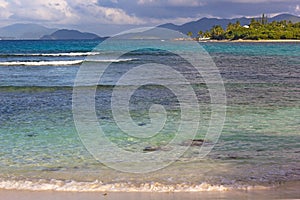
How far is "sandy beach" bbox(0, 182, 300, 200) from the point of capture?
21.8 feet

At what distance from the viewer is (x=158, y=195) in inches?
268

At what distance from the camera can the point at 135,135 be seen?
11.3m

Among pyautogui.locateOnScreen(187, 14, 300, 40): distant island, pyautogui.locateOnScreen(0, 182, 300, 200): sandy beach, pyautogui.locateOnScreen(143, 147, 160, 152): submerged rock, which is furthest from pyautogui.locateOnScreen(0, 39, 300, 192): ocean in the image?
pyautogui.locateOnScreen(187, 14, 300, 40): distant island

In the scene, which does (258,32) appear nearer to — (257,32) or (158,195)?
(257,32)

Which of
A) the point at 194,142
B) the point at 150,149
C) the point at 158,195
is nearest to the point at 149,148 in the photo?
the point at 150,149

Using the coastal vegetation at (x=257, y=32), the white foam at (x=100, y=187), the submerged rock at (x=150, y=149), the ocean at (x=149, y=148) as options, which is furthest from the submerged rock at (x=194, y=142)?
the coastal vegetation at (x=257, y=32)

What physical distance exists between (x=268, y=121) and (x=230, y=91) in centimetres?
773

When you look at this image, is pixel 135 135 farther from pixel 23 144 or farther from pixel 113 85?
pixel 113 85

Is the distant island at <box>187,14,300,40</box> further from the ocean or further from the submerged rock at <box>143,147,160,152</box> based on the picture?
the submerged rock at <box>143,147,160,152</box>

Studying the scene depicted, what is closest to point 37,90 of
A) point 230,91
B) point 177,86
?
point 177,86

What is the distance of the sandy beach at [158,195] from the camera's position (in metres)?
6.64

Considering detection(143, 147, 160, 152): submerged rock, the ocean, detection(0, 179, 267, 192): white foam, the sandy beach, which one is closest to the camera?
the sandy beach

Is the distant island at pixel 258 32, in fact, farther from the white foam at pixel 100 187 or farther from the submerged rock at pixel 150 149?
the white foam at pixel 100 187

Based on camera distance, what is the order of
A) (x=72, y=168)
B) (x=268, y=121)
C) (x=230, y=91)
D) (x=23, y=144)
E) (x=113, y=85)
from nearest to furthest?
1. (x=72, y=168)
2. (x=23, y=144)
3. (x=268, y=121)
4. (x=230, y=91)
5. (x=113, y=85)
